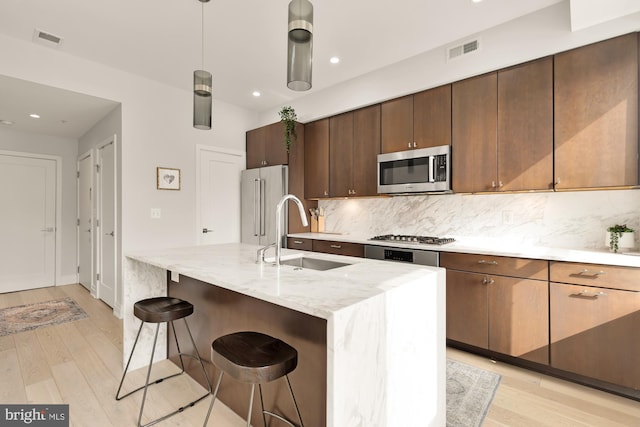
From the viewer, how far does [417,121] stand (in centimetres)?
312

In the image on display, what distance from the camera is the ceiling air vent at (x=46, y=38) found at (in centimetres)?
271

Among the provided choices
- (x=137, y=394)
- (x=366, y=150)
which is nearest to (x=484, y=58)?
(x=366, y=150)

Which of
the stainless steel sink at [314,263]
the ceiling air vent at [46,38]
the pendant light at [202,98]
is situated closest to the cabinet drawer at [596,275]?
the stainless steel sink at [314,263]

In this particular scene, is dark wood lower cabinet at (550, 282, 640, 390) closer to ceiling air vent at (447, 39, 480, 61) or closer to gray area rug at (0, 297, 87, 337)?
ceiling air vent at (447, 39, 480, 61)

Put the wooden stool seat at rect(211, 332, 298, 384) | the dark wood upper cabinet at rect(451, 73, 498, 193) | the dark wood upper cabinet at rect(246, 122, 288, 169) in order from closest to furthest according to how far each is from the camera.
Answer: the wooden stool seat at rect(211, 332, 298, 384)
the dark wood upper cabinet at rect(451, 73, 498, 193)
the dark wood upper cabinet at rect(246, 122, 288, 169)

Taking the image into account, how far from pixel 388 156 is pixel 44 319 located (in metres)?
4.14

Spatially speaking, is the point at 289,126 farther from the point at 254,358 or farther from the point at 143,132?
the point at 254,358

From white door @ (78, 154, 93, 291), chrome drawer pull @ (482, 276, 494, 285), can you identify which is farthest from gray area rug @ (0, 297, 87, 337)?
chrome drawer pull @ (482, 276, 494, 285)

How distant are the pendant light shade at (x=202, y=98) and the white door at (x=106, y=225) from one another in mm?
2206

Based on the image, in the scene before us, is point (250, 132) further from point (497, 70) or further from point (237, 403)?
point (237, 403)

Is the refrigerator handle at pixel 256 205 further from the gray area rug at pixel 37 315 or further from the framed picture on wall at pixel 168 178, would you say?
the gray area rug at pixel 37 315

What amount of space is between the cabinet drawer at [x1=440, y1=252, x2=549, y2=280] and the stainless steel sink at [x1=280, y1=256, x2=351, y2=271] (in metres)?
1.19

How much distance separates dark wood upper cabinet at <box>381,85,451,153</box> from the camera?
2949 mm

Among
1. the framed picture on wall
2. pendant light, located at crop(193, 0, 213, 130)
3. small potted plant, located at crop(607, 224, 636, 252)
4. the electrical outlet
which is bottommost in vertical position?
small potted plant, located at crop(607, 224, 636, 252)
